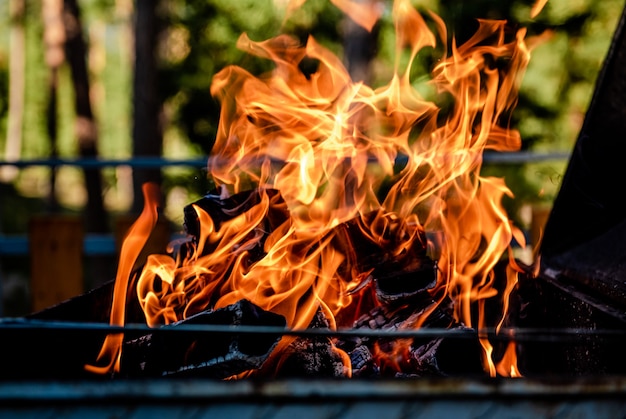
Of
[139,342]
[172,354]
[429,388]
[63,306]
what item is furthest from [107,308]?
[429,388]

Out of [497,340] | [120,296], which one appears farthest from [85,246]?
[497,340]

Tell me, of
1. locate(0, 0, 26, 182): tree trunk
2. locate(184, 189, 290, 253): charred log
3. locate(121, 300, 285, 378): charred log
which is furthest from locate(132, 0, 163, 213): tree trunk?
locate(0, 0, 26, 182): tree trunk

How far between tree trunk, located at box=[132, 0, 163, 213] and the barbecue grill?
6.38 meters

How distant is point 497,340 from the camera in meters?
1.91

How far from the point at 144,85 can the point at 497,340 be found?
796 centimetres

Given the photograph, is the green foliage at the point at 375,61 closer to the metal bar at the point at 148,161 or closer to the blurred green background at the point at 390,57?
the blurred green background at the point at 390,57

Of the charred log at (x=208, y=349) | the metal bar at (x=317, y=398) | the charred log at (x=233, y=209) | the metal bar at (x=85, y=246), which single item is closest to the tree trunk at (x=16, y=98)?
the metal bar at (x=85, y=246)

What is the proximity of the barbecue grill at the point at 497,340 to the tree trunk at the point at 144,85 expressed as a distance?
20.9ft

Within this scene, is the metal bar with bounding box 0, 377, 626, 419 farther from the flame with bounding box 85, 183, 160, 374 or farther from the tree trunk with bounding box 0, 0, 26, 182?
the tree trunk with bounding box 0, 0, 26, 182

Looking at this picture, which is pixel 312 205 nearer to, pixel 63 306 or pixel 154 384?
pixel 63 306

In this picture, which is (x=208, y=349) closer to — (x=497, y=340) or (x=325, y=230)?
(x=325, y=230)

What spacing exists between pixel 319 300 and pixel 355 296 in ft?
0.94

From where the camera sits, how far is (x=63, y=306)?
296 centimetres

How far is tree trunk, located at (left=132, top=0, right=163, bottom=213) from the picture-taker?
920 centimetres
